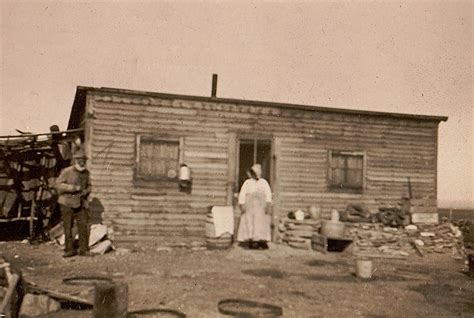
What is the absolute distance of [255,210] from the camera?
12.6m

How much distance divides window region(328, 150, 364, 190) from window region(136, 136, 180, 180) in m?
4.81

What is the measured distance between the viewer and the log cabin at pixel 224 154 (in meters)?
12.7

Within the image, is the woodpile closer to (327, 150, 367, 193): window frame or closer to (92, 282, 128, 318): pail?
(327, 150, 367, 193): window frame

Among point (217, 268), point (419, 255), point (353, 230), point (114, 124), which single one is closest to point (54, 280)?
point (217, 268)

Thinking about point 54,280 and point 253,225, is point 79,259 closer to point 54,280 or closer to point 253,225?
point 54,280

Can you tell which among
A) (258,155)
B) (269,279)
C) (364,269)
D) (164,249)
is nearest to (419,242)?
(364,269)

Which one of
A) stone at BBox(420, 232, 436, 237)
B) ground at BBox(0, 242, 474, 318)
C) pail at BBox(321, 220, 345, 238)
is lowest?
ground at BBox(0, 242, 474, 318)

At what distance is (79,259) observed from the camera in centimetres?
1055

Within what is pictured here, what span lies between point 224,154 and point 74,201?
4433mm

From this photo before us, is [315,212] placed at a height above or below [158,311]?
above

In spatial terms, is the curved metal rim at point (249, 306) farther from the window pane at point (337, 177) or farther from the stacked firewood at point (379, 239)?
the window pane at point (337, 177)

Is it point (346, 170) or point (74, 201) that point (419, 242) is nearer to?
point (346, 170)

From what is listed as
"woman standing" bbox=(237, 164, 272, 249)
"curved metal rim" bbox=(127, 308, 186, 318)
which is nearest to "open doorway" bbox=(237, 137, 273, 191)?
"woman standing" bbox=(237, 164, 272, 249)

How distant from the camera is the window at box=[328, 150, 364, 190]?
48.7 ft
